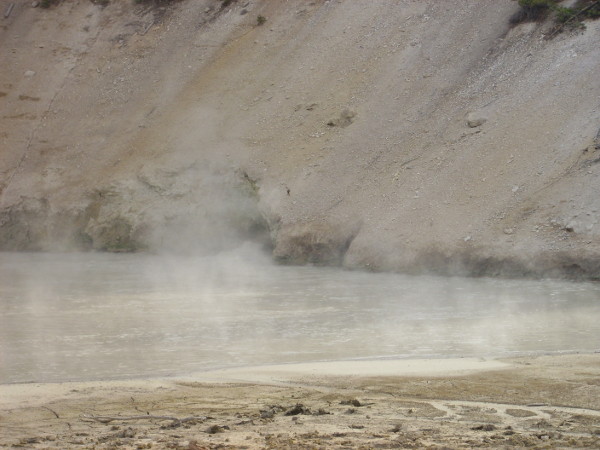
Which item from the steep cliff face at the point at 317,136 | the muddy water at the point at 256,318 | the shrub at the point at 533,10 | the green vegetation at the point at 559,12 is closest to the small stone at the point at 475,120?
the steep cliff face at the point at 317,136

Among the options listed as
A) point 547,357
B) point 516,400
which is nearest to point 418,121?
point 547,357

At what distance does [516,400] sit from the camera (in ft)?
29.1

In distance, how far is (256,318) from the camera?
15.6 metres

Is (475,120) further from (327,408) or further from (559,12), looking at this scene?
(327,408)

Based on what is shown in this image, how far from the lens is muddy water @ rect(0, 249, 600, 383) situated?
12.2 meters

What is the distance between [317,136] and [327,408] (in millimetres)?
18450

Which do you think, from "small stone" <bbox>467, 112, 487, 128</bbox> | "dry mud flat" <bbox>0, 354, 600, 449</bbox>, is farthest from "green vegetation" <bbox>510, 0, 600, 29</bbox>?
"dry mud flat" <bbox>0, 354, 600, 449</bbox>

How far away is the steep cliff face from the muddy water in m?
1.58

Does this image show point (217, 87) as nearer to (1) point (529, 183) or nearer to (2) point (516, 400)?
(1) point (529, 183)

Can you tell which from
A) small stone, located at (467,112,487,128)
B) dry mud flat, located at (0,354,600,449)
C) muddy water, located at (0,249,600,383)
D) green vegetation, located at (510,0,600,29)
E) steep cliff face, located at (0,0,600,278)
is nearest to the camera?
dry mud flat, located at (0,354,600,449)

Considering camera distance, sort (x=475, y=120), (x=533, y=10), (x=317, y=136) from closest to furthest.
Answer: (x=475, y=120) < (x=317, y=136) < (x=533, y=10)

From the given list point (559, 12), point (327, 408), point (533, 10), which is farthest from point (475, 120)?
point (327, 408)

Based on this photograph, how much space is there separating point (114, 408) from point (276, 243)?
15.5 metres

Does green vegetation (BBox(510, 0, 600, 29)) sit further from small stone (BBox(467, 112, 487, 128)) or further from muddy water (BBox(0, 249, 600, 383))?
muddy water (BBox(0, 249, 600, 383))
